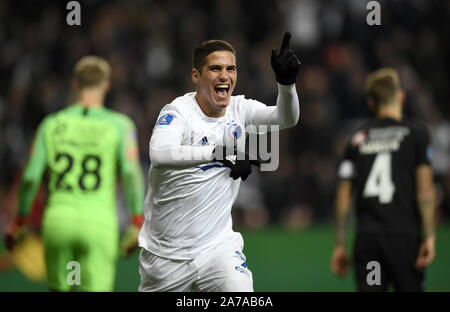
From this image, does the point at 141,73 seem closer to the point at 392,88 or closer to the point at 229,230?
the point at 392,88

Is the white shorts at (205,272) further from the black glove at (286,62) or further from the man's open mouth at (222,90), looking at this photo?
the black glove at (286,62)

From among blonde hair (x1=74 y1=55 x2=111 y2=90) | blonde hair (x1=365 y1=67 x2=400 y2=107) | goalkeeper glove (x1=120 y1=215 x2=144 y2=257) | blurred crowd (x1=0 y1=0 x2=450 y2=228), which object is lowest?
goalkeeper glove (x1=120 y1=215 x2=144 y2=257)

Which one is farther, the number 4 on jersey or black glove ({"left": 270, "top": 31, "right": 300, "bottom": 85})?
the number 4 on jersey

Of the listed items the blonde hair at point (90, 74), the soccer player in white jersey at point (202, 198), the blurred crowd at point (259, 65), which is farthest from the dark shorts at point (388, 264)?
the blurred crowd at point (259, 65)

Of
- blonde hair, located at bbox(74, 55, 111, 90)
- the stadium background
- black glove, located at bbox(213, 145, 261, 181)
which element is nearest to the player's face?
black glove, located at bbox(213, 145, 261, 181)

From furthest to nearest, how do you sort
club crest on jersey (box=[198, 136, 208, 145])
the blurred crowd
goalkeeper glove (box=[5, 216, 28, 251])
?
the blurred crowd, goalkeeper glove (box=[5, 216, 28, 251]), club crest on jersey (box=[198, 136, 208, 145])

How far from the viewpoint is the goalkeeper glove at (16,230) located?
6.41 m

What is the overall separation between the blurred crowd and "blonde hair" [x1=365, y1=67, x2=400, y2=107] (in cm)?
723

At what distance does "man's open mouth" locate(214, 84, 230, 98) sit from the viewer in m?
5.07

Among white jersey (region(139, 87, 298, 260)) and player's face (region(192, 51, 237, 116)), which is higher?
player's face (region(192, 51, 237, 116))

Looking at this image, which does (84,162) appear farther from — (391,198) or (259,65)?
(259,65)

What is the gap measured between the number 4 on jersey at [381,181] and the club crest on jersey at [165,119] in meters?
2.14

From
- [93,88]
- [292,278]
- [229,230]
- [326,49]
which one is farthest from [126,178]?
[326,49]

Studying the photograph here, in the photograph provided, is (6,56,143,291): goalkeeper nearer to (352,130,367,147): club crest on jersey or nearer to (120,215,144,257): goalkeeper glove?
(120,215,144,257): goalkeeper glove
